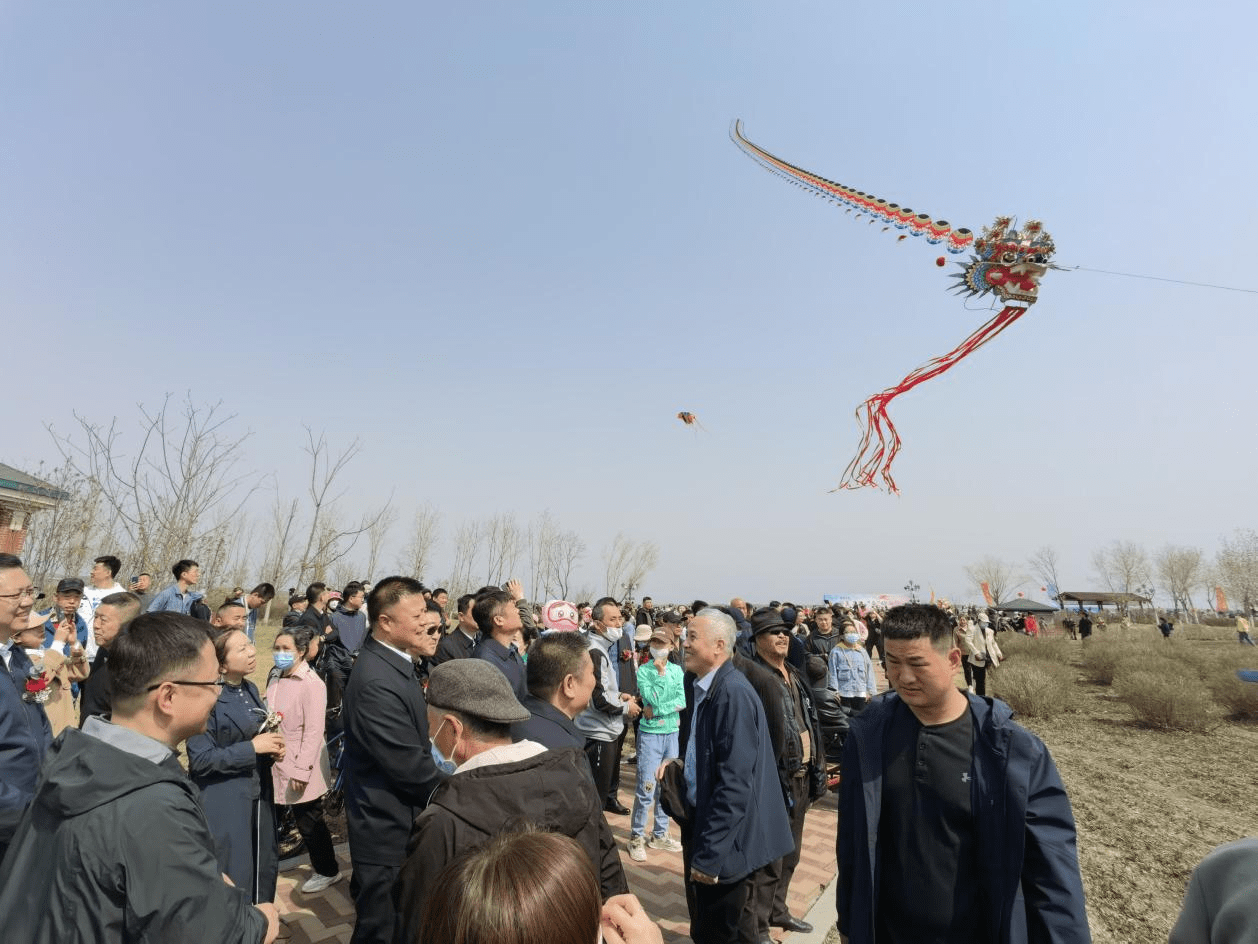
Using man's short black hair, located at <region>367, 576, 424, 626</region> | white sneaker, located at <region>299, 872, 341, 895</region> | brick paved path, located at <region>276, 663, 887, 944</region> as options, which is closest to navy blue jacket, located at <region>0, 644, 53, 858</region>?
man's short black hair, located at <region>367, 576, 424, 626</region>

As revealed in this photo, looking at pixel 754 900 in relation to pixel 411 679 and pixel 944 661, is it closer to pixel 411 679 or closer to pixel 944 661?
pixel 944 661

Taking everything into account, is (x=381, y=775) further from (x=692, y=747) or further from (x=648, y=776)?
(x=648, y=776)

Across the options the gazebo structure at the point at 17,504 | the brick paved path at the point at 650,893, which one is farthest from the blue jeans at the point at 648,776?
the gazebo structure at the point at 17,504

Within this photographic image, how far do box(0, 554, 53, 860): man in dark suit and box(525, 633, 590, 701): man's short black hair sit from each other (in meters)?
1.90

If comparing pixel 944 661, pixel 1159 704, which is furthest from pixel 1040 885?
pixel 1159 704

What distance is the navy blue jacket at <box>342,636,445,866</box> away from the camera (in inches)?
116

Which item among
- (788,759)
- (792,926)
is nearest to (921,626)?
(788,759)

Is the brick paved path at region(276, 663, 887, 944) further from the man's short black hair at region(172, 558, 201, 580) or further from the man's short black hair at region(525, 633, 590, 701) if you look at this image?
the man's short black hair at region(172, 558, 201, 580)

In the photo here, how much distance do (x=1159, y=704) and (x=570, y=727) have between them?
47.2 ft

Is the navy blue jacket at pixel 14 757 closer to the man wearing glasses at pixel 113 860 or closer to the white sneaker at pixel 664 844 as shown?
the man wearing glasses at pixel 113 860

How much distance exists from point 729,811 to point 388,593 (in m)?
2.16

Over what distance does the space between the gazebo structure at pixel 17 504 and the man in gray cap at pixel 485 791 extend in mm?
21086

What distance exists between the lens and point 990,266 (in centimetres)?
781

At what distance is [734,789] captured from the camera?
126 inches
